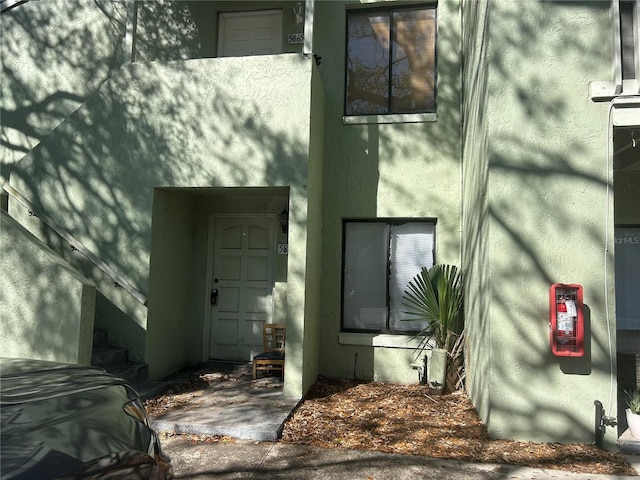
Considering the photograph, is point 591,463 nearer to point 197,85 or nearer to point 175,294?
point 175,294

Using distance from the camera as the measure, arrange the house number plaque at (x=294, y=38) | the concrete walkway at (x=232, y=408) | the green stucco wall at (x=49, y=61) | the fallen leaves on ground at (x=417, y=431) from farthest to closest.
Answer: the green stucco wall at (x=49, y=61) → the house number plaque at (x=294, y=38) → the concrete walkway at (x=232, y=408) → the fallen leaves on ground at (x=417, y=431)

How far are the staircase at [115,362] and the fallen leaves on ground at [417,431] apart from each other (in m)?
2.31

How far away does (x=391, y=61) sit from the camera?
24.8ft

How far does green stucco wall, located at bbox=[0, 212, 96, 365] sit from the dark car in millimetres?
2634

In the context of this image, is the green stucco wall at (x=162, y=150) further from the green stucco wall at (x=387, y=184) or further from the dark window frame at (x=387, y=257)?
the dark window frame at (x=387, y=257)

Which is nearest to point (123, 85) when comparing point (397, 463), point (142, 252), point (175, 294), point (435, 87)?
point (142, 252)

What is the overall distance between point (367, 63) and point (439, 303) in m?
Result: 4.20

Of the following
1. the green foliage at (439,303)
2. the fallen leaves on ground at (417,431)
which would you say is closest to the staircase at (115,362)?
the fallen leaves on ground at (417,431)

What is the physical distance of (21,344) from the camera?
5.32 meters

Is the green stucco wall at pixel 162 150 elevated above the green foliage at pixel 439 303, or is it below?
above

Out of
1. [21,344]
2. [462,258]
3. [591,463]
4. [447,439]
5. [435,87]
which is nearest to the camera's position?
[591,463]

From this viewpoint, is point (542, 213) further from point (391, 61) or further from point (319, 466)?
point (391, 61)

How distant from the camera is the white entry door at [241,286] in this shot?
25.3ft

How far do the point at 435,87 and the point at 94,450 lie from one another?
7013 mm
